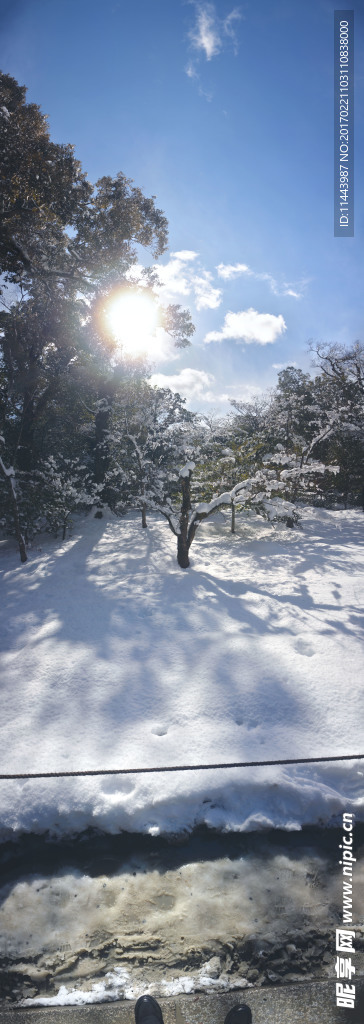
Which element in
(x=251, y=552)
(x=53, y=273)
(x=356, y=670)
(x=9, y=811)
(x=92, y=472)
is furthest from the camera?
(x=92, y=472)

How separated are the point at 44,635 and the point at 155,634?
2.00 meters

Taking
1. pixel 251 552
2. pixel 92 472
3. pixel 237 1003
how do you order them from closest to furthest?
1. pixel 237 1003
2. pixel 251 552
3. pixel 92 472

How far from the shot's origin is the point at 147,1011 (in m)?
2.28

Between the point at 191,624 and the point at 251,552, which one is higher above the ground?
the point at 251,552

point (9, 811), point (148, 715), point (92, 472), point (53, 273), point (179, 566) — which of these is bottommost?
point (9, 811)

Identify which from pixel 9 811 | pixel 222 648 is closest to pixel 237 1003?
pixel 9 811

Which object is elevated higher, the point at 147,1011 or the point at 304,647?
the point at 304,647

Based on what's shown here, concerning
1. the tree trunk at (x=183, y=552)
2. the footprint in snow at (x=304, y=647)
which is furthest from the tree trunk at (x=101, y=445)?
the footprint in snow at (x=304, y=647)

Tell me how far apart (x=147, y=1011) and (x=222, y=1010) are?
47 centimetres

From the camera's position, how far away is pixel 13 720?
186 inches

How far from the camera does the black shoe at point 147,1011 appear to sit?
2227mm

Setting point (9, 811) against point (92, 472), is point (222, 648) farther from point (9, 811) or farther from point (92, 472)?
point (92, 472)

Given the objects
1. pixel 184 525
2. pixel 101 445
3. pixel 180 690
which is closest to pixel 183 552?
pixel 184 525

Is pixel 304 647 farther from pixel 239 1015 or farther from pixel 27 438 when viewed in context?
pixel 27 438
